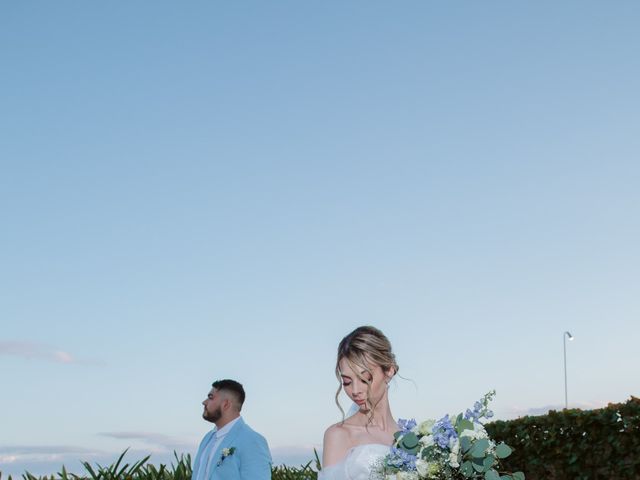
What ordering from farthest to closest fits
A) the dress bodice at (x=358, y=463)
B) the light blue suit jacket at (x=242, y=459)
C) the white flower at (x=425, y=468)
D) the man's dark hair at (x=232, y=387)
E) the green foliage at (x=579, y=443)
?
1. the green foliage at (x=579, y=443)
2. the man's dark hair at (x=232, y=387)
3. the light blue suit jacket at (x=242, y=459)
4. the dress bodice at (x=358, y=463)
5. the white flower at (x=425, y=468)

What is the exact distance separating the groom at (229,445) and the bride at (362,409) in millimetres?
4593

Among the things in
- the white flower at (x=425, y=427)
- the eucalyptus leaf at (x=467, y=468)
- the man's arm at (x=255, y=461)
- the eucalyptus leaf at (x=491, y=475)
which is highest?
the man's arm at (x=255, y=461)

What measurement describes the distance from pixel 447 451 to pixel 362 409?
2.84 feet

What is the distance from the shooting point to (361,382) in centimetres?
567

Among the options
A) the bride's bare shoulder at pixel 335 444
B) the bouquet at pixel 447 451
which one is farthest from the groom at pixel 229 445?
the bouquet at pixel 447 451

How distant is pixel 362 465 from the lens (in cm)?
556

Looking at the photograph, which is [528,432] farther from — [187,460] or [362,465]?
[362,465]

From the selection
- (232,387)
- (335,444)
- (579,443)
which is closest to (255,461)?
(232,387)

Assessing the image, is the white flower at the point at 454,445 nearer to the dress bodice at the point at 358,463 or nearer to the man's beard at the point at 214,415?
the dress bodice at the point at 358,463

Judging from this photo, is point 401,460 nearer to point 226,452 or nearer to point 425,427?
point 425,427

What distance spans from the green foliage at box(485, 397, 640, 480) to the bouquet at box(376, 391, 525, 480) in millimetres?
7605

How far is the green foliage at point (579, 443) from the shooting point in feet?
39.8

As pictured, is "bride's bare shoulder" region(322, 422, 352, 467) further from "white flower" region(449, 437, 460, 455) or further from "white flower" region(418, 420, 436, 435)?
"white flower" region(449, 437, 460, 455)

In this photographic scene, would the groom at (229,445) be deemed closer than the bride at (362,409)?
No
